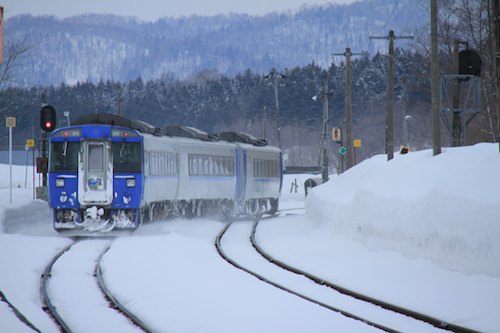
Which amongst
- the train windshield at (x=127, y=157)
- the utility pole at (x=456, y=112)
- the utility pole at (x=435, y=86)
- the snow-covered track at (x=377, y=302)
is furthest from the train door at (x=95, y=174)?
the utility pole at (x=456, y=112)

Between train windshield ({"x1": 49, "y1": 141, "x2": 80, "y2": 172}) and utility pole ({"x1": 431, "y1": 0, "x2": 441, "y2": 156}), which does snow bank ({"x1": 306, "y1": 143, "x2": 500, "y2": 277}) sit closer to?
utility pole ({"x1": 431, "y1": 0, "x2": 441, "y2": 156})

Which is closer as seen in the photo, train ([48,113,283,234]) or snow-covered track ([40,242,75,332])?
snow-covered track ([40,242,75,332])

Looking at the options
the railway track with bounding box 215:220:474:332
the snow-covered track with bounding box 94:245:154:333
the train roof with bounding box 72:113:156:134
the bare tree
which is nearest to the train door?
the train roof with bounding box 72:113:156:134

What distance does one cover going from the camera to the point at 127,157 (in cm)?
2619

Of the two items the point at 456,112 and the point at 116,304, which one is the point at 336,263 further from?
the point at 456,112

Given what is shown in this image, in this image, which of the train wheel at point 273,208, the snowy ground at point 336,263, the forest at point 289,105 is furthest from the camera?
the forest at point 289,105

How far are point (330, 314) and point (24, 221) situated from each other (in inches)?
801

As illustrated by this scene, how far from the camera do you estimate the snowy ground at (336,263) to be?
1223 cm

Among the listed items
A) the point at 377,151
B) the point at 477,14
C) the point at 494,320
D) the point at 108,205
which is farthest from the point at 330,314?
the point at 377,151

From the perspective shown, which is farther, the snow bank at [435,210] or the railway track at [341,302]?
the snow bank at [435,210]

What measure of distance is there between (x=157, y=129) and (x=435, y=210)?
47.4 feet

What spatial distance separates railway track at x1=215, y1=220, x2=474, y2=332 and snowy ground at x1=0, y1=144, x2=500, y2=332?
189mm

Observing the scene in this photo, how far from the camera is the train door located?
25812 millimetres

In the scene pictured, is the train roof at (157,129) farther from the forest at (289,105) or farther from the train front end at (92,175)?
the forest at (289,105)
